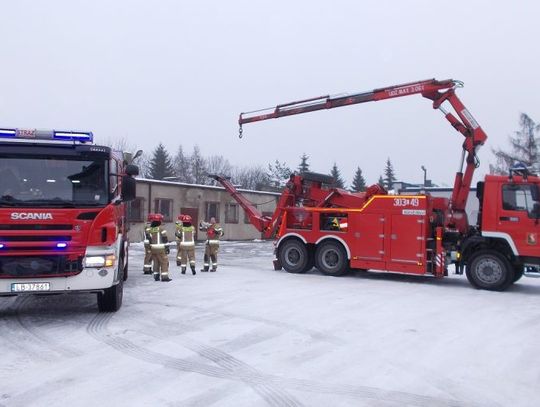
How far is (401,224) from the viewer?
13.5m

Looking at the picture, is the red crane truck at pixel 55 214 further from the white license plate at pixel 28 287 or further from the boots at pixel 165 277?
the boots at pixel 165 277

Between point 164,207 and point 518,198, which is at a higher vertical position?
point 164,207

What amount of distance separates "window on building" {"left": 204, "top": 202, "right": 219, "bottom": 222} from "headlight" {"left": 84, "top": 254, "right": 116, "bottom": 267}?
2239cm

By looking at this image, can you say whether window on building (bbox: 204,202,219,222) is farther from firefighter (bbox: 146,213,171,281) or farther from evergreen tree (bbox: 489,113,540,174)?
evergreen tree (bbox: 489,113,540,174)

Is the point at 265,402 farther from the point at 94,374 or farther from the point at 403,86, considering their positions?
the point at 403,86

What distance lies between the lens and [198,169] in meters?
67.2

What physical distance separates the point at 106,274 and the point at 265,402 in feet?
12.8

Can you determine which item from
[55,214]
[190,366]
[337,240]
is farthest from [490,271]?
[55,214]

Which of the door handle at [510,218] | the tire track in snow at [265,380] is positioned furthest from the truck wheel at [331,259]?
the tire track in snow at [265,380]

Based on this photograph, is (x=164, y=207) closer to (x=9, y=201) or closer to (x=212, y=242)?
(x=212, y=242)

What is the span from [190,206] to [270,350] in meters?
23.3

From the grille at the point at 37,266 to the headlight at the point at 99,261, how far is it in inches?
4.8

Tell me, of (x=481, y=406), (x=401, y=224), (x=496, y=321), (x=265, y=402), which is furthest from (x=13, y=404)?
(x=401, y=224)

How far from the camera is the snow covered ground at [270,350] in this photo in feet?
16.0
